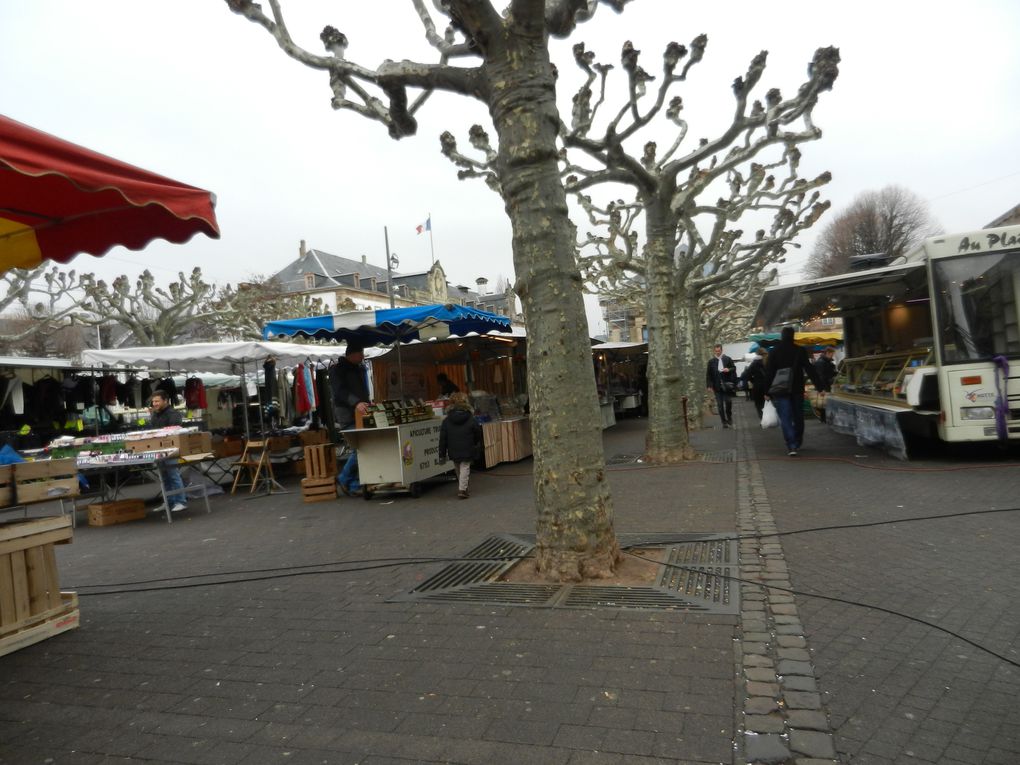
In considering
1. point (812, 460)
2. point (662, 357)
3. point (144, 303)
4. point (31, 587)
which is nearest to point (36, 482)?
point (31, 587)

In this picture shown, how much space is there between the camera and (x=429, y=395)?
14.7m

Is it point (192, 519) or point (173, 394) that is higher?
point (173, 394)

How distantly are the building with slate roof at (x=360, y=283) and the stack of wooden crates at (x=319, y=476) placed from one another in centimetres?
5203

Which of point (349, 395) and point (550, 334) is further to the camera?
point (349, 395)

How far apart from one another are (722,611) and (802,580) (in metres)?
0.88

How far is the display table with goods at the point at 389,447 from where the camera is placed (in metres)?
9.45

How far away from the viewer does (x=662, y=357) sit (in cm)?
1140

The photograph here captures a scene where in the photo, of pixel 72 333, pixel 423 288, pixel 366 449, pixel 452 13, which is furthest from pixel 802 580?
pixel 423 288

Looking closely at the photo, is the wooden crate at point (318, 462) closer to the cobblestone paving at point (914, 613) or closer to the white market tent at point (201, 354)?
the white market tent at point (201, 354)

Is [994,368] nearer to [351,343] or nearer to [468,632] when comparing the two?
[468,632]

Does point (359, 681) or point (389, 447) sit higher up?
point (389, 447)

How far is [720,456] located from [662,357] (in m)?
2.13

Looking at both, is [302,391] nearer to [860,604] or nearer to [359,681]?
[359,681]

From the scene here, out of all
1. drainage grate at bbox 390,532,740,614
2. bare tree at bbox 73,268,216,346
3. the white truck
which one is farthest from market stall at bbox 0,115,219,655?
bare tree at bbox 73,268,216,346
